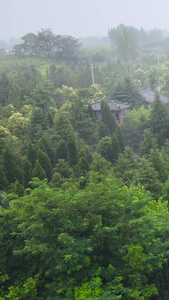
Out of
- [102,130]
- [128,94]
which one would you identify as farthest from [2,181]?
[128,94]

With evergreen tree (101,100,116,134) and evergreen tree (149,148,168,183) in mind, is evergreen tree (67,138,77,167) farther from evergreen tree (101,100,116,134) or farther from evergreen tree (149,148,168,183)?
evergreen tree (101,100,116,134)

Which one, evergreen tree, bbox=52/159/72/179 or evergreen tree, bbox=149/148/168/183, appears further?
evergreen tree, bbox=52/159/72/179

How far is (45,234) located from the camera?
7.51 meters

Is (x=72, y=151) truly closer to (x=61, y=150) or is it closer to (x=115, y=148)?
(x=61, y=150)

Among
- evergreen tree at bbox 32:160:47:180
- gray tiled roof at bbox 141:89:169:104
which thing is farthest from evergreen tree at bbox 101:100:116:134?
evergreen tree at bbox 32:160:47:180

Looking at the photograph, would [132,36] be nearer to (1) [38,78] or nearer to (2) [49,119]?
(1) [38,78]

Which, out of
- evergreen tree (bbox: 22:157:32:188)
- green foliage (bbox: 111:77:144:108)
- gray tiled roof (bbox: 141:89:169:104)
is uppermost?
green foliage (bbox: 111:77:144:108)

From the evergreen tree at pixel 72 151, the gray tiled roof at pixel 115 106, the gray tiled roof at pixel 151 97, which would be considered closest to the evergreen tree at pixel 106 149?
the evergreen tree at pixel 72 151

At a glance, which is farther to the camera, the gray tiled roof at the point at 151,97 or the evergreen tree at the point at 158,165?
the gray tiled roof at the point at 151,97

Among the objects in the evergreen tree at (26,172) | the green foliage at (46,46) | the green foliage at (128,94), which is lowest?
the evergreen tree at (26,172)

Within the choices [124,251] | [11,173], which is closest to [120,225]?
[124,251]

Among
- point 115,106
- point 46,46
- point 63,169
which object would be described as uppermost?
point 46,46

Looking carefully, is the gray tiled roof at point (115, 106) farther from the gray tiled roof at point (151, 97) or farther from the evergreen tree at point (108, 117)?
the gray tiled roof at point (151, 97)

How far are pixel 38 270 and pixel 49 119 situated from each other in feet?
49.1
